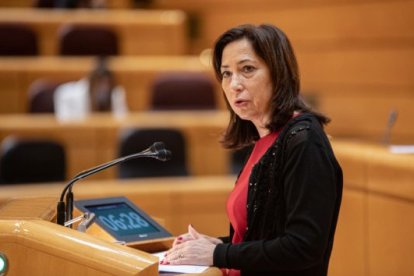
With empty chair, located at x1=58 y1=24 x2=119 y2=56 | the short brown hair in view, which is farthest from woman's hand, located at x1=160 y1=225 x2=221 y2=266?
empty chair, located at x1=58 y1=24 x2=119 y2=56

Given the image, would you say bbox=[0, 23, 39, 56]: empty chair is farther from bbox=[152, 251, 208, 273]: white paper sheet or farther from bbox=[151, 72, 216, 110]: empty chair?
bbox=[152, 251, 208, 273]: white paper sheet

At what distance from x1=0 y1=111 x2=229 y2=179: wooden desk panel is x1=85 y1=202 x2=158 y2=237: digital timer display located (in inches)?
36.4

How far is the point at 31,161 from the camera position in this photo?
1.78 meters

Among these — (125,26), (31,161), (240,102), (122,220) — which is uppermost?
(240,102)

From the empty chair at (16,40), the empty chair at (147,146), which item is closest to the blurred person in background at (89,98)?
the empty chair at (147,146)

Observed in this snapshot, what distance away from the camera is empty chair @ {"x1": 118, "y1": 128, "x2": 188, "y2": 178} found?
178cm

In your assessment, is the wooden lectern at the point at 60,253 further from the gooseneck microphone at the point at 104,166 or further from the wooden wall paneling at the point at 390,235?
the wooden wall paneling at the point at 390,235

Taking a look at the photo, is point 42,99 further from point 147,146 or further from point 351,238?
point 351,238

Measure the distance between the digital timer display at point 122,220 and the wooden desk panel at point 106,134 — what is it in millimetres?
920

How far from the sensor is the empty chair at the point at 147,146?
1.78 meters

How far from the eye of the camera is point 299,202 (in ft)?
2.27

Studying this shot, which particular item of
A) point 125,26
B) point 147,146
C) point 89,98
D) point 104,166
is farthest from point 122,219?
point 125,26

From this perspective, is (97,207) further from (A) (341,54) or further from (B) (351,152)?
(A) (341,54)

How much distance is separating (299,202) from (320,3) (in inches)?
74.6
